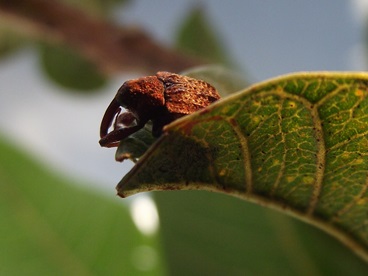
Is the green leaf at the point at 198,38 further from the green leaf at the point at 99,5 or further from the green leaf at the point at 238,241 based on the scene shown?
the green leaf at the point at 238,241

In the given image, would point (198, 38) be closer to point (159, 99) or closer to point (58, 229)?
point (58, 229)

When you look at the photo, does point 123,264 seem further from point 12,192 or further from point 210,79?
point 210,79

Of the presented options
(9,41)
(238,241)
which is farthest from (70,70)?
(238,241)

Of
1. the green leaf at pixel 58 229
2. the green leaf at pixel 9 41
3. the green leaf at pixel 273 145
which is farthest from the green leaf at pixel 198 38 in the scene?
the green leaf at pixel 273 145

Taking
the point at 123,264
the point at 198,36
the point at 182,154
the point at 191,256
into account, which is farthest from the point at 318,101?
the point at 198,36

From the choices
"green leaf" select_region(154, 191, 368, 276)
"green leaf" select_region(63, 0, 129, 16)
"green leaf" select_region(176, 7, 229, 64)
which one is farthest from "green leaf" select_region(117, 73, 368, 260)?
"green leaf" select_region(63, 0, 129, 16)

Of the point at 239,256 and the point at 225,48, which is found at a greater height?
the point at 225,48
